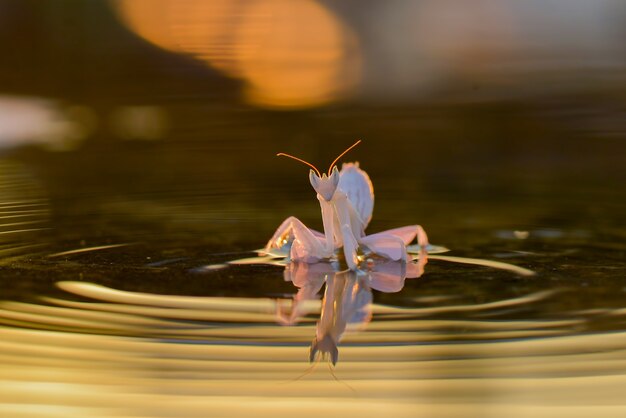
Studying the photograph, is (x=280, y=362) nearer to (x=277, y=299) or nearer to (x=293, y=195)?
(x=277, y=299)

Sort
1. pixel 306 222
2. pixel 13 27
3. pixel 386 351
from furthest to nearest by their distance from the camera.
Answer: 1. pixel 13 27
2. pixel 306 222
3. pixel 386 351

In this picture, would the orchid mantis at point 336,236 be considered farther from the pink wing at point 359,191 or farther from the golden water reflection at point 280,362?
the golden water reflection at point 280,362

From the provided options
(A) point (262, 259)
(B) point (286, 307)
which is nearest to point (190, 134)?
(A) point (262, 259)

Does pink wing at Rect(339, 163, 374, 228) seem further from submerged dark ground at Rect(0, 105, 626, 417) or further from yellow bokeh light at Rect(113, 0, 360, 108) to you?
yellow bokeh light at Rect(113, 0, 360, 108)

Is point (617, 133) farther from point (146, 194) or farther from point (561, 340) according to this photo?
point (561, 340)

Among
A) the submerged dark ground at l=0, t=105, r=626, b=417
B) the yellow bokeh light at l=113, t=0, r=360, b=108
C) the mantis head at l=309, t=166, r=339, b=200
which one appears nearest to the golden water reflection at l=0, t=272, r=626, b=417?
the submerged dark ground at l=0, t=105, r=626, b=417

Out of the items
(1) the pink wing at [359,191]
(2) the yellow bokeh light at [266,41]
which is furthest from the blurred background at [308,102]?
(1) the pink wing at [359,191]

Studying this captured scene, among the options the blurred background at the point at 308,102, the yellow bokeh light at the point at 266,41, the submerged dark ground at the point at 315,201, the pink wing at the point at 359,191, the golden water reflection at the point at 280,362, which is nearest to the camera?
the golden water reflection at the point at 280,362
